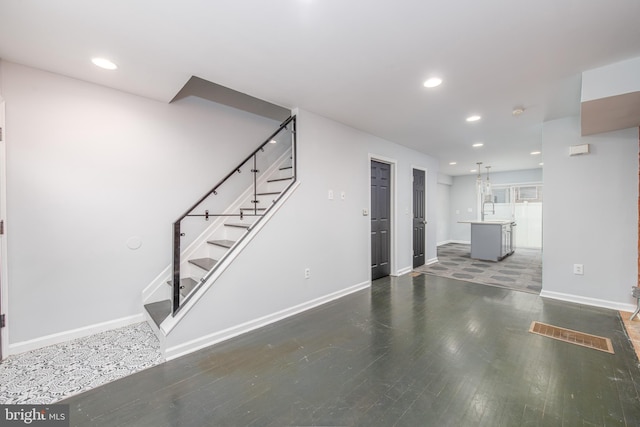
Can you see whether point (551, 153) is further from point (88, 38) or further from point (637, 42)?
point (88, 38)

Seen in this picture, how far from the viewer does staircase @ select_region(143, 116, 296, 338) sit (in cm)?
243

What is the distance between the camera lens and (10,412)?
5.52 feet

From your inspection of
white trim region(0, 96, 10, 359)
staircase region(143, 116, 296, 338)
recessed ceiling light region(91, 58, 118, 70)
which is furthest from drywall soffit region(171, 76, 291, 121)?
white trim region(0, 96, 10, 359)

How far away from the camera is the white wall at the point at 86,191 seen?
2.35 meters

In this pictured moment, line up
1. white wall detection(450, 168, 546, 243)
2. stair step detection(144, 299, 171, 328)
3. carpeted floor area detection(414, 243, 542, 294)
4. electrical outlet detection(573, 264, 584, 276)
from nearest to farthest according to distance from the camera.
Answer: stair step detection(144, 299, 171, 328) → electrical outlet detection(573, 264, 584, 276) → carpeted floor area detection(414, 243, 542, 294) → white wall detection(450, 168, 546, 243)

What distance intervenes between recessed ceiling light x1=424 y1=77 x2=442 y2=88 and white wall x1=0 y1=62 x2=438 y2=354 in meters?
1.44

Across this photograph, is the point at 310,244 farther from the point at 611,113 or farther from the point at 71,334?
the point at 611,113

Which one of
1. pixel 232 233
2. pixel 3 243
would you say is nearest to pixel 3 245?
pixel 3 243

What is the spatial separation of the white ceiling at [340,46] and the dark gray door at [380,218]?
170 cm

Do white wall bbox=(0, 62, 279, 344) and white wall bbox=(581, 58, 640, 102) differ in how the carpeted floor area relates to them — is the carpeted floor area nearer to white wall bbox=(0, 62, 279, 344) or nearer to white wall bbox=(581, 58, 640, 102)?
white wall bbox=(581, 58, 640, 102)

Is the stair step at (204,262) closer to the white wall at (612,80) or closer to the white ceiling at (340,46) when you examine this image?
the white ceiling at (340,46)

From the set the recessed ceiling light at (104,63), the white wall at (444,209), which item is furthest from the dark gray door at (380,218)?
the white wall at (444,209)

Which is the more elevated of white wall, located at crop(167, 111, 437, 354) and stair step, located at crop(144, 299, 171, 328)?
white wall, located at crop(167, 111, 437, 354)

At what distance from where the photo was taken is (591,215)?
347 cm
